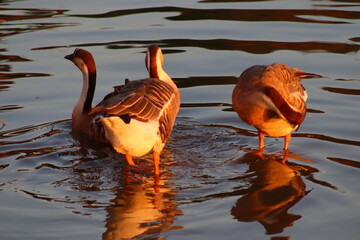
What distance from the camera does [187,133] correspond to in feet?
32.6

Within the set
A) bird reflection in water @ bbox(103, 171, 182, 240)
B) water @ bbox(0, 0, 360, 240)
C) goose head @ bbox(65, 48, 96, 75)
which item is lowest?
bird reflection in water @ bbox(103, 171, 182, 240)

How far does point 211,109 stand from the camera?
10766 mm

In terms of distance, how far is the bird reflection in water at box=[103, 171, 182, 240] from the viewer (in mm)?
6706

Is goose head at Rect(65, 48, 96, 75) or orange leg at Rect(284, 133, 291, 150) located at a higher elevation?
goose head at Rect(65, 48, 96, 75)

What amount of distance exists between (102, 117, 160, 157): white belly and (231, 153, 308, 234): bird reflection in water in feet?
4.44

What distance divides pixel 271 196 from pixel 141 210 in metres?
1.49

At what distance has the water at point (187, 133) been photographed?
7016 mm

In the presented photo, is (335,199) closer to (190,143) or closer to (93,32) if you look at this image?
(190,143)

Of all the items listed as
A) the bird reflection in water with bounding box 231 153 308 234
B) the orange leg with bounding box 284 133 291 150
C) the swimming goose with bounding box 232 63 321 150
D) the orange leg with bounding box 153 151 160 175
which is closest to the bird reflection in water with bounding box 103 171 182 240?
the orange leg with bounding box 153 151 160 175

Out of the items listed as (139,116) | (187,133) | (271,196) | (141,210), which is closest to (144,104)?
Answer: (139,116)

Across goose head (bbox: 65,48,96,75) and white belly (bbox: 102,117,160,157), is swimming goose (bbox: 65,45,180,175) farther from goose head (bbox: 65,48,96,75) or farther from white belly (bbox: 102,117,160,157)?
goose head (bbox: 65,48,96,75)

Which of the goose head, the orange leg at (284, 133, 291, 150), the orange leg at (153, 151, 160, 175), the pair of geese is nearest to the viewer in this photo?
the pair of geese

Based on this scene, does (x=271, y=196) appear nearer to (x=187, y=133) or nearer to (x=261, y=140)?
(x=261, y=140)

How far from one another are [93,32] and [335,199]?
27.4ft
